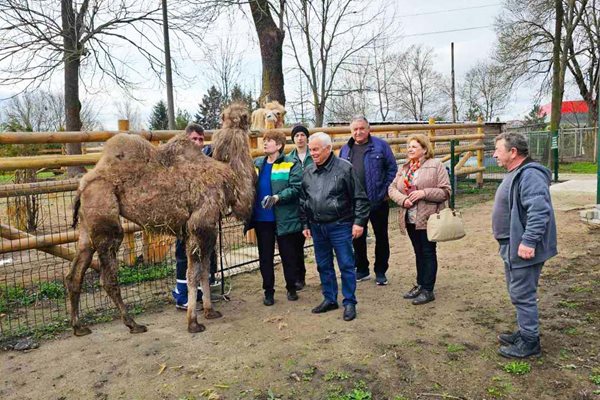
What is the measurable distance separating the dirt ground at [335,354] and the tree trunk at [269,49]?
7.41 metres

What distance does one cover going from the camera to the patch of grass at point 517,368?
10.2ft

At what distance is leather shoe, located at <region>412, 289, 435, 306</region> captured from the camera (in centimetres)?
455

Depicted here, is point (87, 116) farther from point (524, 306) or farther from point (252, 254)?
point (524, 306)

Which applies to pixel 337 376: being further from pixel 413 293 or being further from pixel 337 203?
pixel 413 293

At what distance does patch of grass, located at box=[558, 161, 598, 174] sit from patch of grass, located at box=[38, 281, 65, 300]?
687 inches

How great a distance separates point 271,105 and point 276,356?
4.37 m

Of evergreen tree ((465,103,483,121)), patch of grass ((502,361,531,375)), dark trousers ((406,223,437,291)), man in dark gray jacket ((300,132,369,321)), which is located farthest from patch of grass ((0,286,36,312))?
evergreen tree ((465,103,483,121))

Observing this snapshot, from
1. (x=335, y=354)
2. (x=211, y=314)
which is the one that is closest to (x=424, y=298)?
(x=335, y=354)

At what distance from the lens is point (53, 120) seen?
34406mm

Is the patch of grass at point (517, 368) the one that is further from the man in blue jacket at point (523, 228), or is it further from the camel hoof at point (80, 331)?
the camel hoof at point (80, 331)

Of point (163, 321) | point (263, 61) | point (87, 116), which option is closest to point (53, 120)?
point (87, 116)

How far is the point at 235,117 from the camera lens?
4.19 metres

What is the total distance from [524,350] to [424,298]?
1.34 m

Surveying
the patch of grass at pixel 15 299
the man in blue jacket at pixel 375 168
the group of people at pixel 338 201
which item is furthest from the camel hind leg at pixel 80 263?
the man in blue jacket at pixel 375 168
